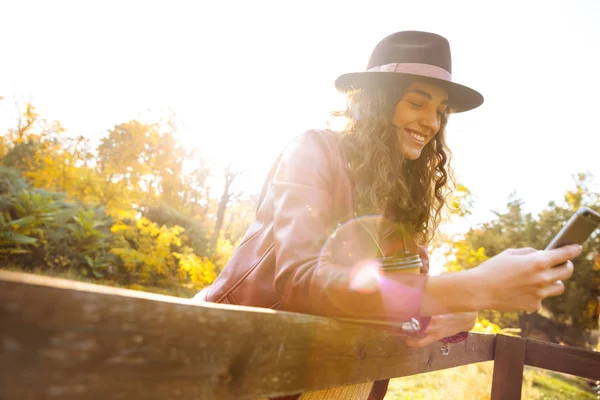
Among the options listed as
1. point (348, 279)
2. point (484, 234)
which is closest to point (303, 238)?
point (348, 279)

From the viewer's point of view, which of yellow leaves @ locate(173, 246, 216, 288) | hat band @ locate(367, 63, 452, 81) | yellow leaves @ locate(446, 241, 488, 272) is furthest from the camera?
yellow leaves @ locate(173, 246, 216, 288)

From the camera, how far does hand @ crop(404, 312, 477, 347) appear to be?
1.29m

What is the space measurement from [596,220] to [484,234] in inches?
809

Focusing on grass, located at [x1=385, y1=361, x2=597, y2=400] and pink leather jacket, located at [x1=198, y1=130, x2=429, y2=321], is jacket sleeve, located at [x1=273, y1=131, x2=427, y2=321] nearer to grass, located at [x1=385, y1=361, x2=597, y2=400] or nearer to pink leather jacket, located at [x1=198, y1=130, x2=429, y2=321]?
pink leather jacket, located at [x1=198, y1=130, x2=429, y2=321]

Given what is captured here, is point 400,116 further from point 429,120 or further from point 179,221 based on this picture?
point 179,221

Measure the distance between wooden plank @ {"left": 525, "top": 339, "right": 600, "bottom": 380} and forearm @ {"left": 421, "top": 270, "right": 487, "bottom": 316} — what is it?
1936 millimetres

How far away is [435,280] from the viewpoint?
1.11 m

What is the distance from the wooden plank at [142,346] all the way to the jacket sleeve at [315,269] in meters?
0.13

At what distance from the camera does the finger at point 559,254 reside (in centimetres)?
102

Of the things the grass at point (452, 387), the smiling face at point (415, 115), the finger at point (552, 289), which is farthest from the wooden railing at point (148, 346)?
the grass at point (452, 387)

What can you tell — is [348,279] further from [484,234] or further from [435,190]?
[484,234]

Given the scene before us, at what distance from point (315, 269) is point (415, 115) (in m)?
1.08

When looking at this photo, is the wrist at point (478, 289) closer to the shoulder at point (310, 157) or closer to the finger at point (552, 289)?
the finger at point (552, 289)

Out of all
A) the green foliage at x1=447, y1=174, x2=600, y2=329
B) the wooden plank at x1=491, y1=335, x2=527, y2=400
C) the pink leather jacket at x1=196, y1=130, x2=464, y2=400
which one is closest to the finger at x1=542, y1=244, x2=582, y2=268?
the pink leather jacket at x1=196, y1=130, x2=464, y2=400
